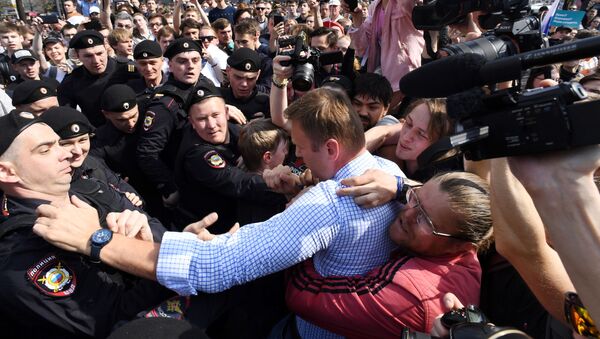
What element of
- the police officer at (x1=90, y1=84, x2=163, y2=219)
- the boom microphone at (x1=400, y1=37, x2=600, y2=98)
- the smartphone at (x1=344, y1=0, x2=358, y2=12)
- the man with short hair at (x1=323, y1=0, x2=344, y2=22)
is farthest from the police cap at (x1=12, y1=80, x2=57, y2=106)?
the man with short hair at (x1=323, y1=0, x2=344, y2=22)

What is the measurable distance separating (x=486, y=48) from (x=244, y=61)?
3.08 m

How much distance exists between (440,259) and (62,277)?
1483 millimetres

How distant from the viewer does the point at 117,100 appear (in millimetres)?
3545

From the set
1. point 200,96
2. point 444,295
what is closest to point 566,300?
point 444,295

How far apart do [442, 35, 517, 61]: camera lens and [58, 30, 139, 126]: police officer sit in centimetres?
439

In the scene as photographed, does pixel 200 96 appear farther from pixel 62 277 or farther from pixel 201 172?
pixel 62 277

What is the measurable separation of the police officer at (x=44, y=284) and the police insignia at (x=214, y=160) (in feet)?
3.69

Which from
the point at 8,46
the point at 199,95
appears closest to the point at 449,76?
the point at 199,95

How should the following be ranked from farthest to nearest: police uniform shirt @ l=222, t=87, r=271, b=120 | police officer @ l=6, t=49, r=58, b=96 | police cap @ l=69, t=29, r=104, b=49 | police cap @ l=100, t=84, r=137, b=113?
police officer @ l=6, t=49, r=58, b=96 → police cap @ l=69, t=29, r=104, b=49 → police uniform shirt @ l=222, t=87, r=271, b=120 → police cap @ l=100, t=84, r=137, b=113

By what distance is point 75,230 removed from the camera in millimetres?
1542

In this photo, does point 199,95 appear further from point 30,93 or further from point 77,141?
point 30,93

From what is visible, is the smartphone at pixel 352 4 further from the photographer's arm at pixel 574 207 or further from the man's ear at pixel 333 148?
the photographer's arm at pixel 574 207

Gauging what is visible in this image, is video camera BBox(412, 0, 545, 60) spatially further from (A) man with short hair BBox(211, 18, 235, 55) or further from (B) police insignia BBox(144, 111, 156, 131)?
(A) man with short hair BBox(211, 18, 235, 55)

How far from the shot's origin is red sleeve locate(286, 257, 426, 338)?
1550mm
